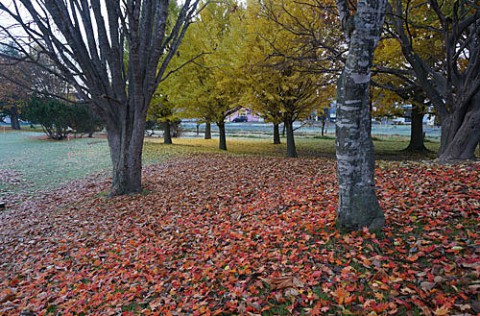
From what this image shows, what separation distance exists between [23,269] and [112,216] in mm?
1792

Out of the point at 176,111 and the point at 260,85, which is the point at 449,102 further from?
the point at 176,111

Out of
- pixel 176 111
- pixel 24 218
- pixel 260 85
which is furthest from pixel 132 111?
pixel 176 111

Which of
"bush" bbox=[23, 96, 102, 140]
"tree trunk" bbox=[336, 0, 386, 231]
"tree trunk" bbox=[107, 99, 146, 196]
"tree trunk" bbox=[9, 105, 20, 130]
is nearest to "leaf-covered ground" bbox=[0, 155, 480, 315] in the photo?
"tree trunk" bbox=[336, 0, 386, 231]

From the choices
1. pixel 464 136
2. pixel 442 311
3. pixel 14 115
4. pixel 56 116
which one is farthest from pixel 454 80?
pixel 14 115

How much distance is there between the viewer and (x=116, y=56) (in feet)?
21.5

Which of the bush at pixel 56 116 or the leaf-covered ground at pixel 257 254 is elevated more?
the bush at pixel 56 116

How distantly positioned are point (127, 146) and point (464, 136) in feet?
25.8

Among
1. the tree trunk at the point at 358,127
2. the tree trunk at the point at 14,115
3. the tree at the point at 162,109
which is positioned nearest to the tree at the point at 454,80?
the tree trunk at the point at 358,127

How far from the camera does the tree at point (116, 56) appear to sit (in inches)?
233

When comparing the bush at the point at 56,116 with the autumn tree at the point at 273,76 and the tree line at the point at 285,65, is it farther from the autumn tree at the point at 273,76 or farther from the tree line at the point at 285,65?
the autumn tree at the point at 273,76

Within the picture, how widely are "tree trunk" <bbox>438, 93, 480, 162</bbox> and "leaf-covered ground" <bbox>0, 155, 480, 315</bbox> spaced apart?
45.2 inches

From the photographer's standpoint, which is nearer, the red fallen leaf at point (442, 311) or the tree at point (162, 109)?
the red fallen leaf at point (442, 311)

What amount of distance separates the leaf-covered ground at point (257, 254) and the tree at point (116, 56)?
1567 millimetres

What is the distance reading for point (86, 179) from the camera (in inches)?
376
